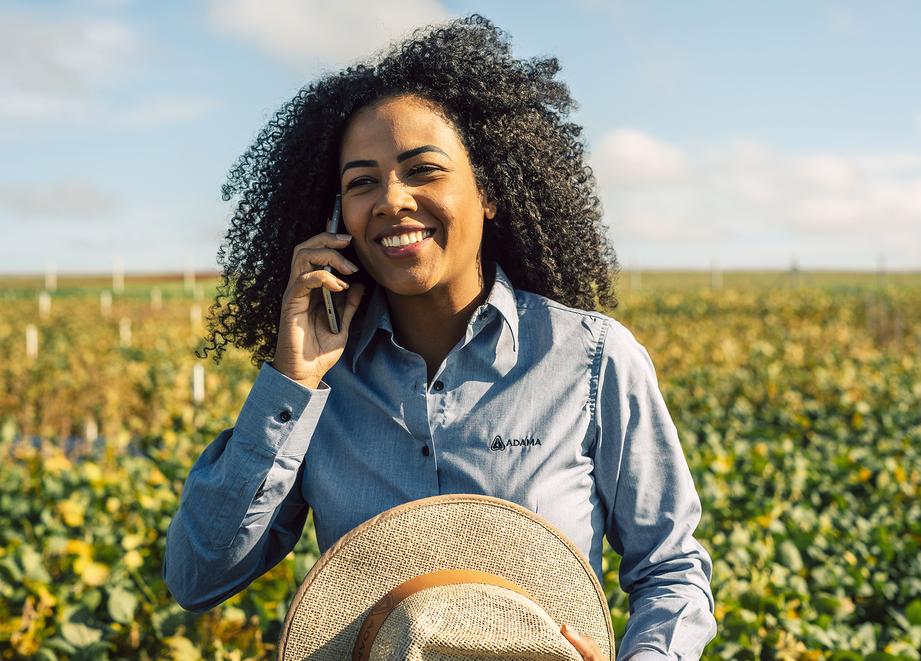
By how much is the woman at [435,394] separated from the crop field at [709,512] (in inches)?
37.1

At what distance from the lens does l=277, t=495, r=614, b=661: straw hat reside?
4.52 feet

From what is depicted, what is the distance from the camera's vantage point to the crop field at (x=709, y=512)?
8.20 feet

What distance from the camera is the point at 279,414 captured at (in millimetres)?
1582

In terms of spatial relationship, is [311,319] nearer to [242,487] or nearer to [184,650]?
[242,487]

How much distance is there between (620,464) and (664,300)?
703 inches

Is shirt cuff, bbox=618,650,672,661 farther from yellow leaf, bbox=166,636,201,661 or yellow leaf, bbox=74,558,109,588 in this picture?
yellow leaf, bbox=74,558,109,588

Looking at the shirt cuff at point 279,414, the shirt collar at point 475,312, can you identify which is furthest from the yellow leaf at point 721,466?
the shirt cuff at point 279,414

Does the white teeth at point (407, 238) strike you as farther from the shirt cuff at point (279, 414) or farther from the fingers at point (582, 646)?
the fingers at point (582, 646)

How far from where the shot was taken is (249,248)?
7.17 feet

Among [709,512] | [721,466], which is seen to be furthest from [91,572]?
[721,466]

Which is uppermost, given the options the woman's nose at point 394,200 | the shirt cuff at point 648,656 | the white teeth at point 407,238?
the woman's nose at point 394,200

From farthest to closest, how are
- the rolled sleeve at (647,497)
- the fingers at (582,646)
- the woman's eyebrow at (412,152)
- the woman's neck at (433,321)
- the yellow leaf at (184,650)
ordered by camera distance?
1. the yellow leaf at (184,650)
2. the woman's neck at (433,321)
3. the woman's eyebrow at (412,152)
4. the rolled sleeve at (647,497)
5. the fingers at (582,646)

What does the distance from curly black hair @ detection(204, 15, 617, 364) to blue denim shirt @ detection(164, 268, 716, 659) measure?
354mm

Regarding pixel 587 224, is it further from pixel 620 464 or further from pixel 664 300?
pixel 664 300
